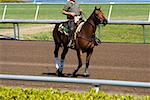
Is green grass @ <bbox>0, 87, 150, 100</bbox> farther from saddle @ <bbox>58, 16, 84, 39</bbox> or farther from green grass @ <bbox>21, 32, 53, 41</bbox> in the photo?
green grass @ <bbox>21, 32, 53, 41</bbox>

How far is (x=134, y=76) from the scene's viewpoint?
38.5 feet

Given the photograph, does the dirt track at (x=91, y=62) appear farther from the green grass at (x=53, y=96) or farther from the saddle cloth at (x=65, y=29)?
the green grass at (x=53, y=96)

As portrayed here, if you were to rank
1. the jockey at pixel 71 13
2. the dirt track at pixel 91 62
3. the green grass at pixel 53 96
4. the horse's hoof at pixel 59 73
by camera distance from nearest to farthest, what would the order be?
the green grass at pixel 53 96 < the jockey at pixel 71 13 < the dirt track at pixel 91 62 < the horse's hoof at pixel 59 73

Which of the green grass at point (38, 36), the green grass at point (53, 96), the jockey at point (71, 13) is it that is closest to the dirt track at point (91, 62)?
the jockey at point (71, 13)

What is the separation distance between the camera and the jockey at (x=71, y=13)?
11.5m

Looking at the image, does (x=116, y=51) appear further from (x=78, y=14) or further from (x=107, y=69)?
(x=78, y=14)

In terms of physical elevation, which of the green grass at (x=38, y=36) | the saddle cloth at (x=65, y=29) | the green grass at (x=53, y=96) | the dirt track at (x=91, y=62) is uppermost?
the saddle cloth at (x=65, y=29)

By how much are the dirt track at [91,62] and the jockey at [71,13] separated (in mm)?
971

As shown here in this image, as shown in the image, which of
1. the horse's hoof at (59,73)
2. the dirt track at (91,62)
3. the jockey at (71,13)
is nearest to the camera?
the jockey at (71,13)

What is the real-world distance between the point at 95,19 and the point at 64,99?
573 centimetres

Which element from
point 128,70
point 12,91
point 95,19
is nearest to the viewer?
point 12,91

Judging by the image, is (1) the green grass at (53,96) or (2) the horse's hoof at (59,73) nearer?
(1) the green grass at (53,96)

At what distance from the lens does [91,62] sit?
14164 millimetres

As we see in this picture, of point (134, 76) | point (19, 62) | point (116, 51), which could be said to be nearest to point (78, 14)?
point (134, 76)
